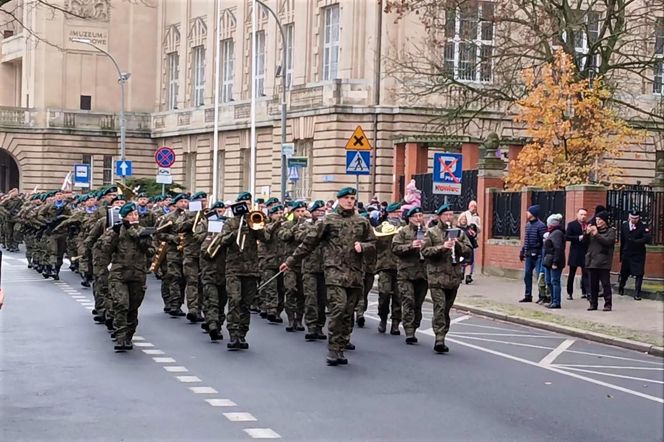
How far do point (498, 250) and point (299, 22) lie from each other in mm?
22476

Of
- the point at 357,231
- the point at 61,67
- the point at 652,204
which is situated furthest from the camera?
the point at 61,67

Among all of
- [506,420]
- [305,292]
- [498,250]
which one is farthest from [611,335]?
[498,250]

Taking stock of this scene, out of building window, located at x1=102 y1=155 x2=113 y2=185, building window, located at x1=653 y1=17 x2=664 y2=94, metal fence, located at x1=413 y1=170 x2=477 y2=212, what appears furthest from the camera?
building window, located at x1=102 y1=155 x2=113 y2=185

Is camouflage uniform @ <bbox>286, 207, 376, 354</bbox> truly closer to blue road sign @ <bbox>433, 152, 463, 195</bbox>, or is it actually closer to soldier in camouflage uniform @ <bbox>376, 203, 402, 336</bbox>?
soldier in camouflage uniform @ <bbox>376, 203, 402, 336</bbox>

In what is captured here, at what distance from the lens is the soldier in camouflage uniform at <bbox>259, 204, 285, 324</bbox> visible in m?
19.4

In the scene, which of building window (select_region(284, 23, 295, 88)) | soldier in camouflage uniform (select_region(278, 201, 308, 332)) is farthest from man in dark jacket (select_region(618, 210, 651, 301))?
building window (select_region(284, 23, 295, 88))

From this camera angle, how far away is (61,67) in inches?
2618

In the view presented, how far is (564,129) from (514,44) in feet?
17.7

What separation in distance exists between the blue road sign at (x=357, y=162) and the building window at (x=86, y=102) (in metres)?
43.1

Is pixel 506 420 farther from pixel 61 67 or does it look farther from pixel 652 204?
pixel 61 67

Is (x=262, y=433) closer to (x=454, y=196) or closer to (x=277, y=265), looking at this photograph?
(x=277, y=265)

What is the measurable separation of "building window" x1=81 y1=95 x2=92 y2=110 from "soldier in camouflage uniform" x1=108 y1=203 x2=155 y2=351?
5302 cm

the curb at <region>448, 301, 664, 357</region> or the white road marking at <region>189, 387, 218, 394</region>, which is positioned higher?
the white road marking at <region>189, 387, 218, 394</region>

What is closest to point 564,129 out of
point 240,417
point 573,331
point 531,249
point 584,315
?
point 531,249
